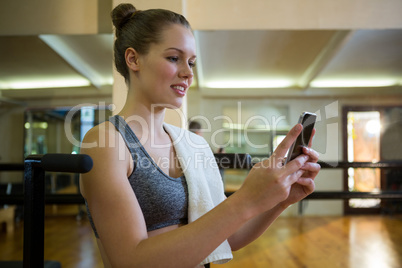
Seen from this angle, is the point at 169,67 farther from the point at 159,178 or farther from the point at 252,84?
the point at 252,84

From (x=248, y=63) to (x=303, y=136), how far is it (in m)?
3.77

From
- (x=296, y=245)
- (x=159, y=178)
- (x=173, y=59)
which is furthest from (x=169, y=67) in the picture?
(x=296, y=245)

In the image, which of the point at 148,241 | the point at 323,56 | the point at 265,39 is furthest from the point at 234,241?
the point at 323,56

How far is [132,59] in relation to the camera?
0.77 meters

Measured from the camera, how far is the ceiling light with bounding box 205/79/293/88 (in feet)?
15.4

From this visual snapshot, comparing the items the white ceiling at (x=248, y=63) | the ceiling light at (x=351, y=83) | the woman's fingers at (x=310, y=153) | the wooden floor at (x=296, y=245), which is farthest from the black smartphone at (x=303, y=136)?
the ceiling light at (x=351, y=83)

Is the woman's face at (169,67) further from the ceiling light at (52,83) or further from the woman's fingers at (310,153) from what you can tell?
the ceiling light at (52,83)

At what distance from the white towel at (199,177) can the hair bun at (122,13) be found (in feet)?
0.97

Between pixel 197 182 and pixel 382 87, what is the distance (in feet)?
14.5

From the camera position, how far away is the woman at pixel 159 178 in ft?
1.75

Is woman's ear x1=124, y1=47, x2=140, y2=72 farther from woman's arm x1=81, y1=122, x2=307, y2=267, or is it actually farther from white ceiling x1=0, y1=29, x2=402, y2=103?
white ceiling x1=0, y1=29, x2=402, y2=103

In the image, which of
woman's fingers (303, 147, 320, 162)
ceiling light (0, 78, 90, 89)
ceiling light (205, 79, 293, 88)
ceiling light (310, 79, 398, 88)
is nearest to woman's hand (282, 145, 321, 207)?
woman's fingers (303, 147, 320, 162)

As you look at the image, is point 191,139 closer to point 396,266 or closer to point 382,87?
point 396,266

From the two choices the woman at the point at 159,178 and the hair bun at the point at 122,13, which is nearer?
the woman at the point at 159,178
